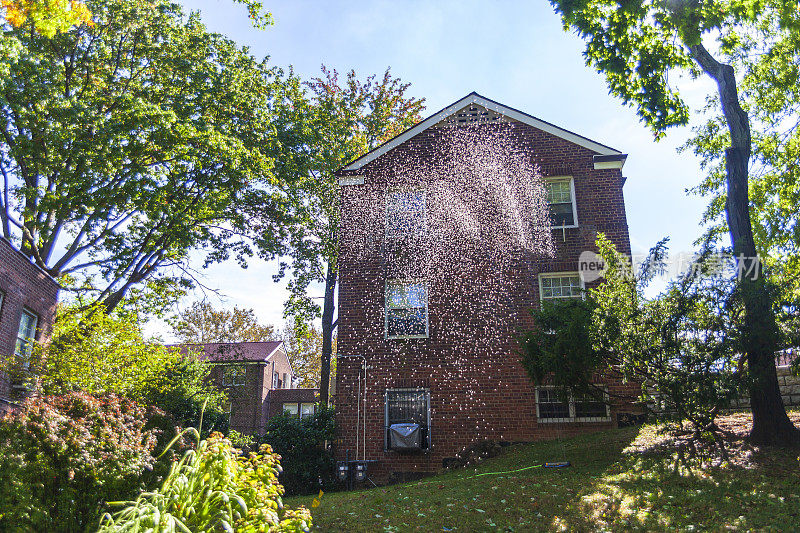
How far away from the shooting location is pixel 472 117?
16.7 m

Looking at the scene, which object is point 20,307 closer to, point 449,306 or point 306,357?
point 449,306

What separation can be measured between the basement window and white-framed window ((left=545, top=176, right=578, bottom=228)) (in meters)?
5.75

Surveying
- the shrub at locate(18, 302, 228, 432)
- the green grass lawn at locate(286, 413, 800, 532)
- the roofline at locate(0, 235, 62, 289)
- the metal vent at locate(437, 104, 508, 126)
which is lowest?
the green grass lawn at locate(286, 413, 800, 532)

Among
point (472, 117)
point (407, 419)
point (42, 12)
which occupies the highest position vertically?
point (472, 117)

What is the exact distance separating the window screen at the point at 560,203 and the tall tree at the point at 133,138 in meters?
8.18

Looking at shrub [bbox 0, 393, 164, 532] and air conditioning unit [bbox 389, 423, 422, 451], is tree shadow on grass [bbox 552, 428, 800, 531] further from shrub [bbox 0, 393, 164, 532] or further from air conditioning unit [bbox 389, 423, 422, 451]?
air conditioning unit [bbox 389, 423, 422, 451]

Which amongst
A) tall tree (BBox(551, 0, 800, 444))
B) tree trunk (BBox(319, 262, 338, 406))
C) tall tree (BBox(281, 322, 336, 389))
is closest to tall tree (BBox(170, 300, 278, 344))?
tall tree (BBox(281, 322, 336, 389))

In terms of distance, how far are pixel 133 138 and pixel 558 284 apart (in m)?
11.6

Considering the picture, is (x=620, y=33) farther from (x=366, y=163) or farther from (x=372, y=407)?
(x=372, y=407)

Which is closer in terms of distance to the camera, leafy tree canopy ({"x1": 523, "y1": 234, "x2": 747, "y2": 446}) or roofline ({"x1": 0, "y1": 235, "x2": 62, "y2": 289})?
leafy tree canopy ({"x1": 523, "y1": 234, "x2": 747, "y2": 446})

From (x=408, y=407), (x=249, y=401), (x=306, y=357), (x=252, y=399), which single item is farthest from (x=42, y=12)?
(x=306, y=357)

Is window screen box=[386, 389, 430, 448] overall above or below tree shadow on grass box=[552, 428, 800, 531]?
above

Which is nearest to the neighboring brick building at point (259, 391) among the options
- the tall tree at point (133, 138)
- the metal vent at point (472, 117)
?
the tall tree at point (133, 138)

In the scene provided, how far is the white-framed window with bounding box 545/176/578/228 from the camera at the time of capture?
15453 millimetres
